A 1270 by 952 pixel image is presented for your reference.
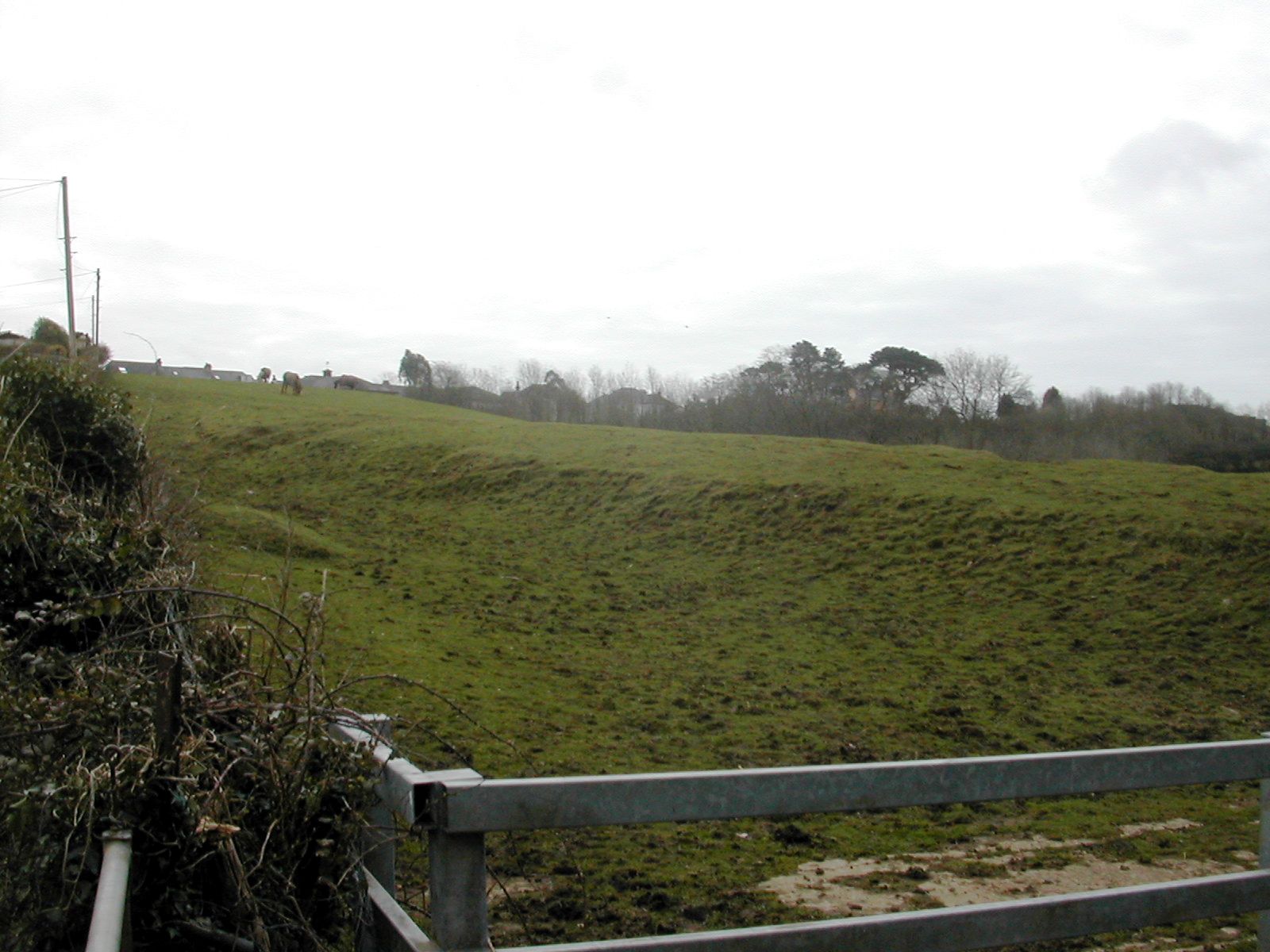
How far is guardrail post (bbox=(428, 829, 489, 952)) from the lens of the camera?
2.15 meters

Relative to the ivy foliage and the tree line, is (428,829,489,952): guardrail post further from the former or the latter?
the tree line

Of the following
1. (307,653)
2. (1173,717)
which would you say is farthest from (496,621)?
(307,653)

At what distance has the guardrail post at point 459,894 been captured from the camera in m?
2.15

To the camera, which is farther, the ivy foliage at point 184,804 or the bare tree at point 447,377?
the bare tree at point 447,377

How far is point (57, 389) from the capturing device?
8.62 m

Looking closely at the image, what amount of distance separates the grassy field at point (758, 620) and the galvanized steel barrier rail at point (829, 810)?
1.05ft

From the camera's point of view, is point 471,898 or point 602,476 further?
point 602,476

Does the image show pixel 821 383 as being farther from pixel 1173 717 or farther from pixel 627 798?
pixel 627 798

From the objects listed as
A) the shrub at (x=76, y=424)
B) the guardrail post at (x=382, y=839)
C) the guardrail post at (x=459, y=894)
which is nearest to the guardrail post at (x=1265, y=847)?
the guardrail post at (x=459, y=894)

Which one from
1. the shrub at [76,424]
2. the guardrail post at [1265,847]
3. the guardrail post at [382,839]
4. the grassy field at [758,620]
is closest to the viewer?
the guardrail post at [382,839]

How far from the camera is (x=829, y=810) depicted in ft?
8.26

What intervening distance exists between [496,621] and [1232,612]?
918cm

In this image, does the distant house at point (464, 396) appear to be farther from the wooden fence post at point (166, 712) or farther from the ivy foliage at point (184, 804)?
the wooden fence post at point (166, 712)

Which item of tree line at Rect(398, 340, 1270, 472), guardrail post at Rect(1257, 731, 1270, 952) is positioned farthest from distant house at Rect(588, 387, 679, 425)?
guardrail post at Rect(1257, 731, 1270, 952)
